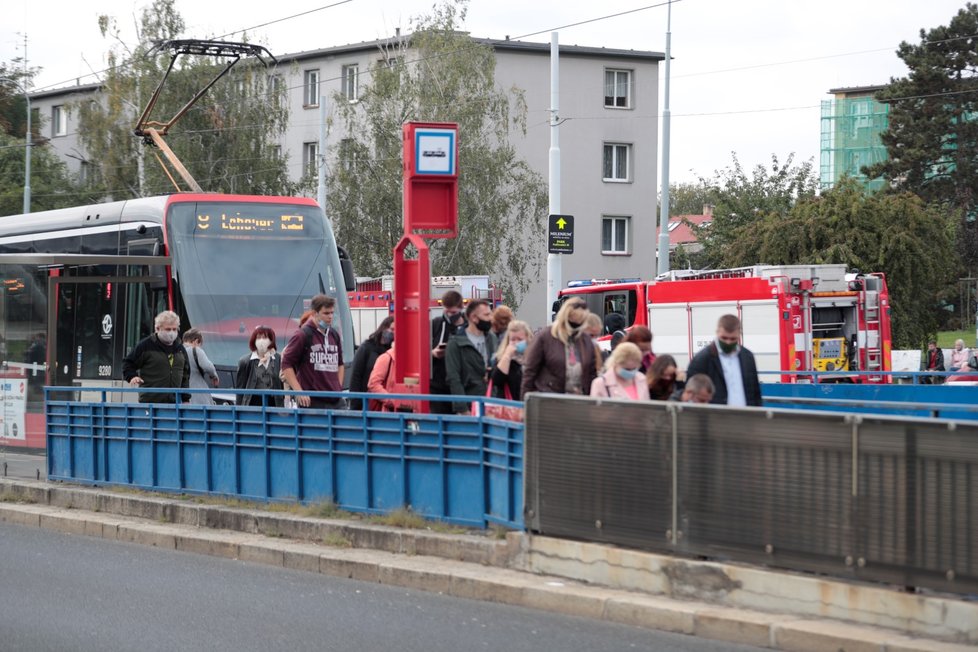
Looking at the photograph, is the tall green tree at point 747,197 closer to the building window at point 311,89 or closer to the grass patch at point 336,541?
the building window at point 311,89

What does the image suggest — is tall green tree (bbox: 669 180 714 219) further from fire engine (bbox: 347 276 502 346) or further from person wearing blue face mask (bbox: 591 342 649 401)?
person wearing blue face mask (bbox: 591 342 649 401)

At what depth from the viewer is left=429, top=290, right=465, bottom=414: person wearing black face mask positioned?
39.6 feet

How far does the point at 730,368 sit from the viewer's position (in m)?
10.2

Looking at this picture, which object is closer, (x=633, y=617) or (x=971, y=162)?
(x=633, y=617)

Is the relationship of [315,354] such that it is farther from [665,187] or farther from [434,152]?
[665,187]

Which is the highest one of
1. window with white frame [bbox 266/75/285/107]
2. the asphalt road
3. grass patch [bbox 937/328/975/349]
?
window with white frame [bbox 266/75/285/107]

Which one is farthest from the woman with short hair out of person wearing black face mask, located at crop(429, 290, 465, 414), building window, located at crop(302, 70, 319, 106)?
building window, located at crop(302, 70, 319, 106)

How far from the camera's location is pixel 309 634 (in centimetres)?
798

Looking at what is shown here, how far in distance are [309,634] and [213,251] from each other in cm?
1106

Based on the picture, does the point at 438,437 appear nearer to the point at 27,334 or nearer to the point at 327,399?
the point at 327,399

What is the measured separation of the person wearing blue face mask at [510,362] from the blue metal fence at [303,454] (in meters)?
0.89

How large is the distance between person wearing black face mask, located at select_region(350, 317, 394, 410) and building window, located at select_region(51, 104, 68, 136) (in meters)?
57.6

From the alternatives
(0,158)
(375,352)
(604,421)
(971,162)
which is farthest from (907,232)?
(0,158)

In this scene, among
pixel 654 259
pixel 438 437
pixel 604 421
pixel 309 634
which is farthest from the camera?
pixel 654 259
